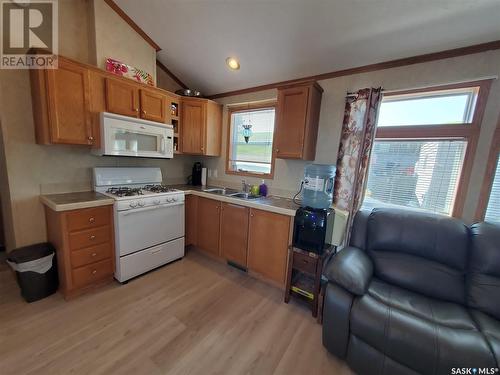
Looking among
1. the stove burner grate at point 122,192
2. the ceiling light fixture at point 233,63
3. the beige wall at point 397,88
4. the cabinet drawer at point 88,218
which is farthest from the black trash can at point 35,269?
the ceiling light fixture at point 233,63

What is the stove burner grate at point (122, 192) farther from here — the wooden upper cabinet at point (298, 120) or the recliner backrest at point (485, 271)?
the recliner backrest at point (485, 271)

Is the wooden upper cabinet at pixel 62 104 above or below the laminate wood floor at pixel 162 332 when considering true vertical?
above

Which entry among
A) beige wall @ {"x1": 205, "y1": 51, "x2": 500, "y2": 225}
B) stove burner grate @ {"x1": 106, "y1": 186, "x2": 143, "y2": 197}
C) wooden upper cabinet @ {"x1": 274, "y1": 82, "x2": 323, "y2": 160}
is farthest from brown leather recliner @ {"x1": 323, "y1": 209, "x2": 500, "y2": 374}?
stove burner grate @ {"x1": 106, "y1": 186, "x2": 143, "y2": 197}

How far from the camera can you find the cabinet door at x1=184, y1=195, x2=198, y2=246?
295 centimetres

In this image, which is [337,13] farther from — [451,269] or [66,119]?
[66,119]

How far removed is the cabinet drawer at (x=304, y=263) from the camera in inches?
74.3

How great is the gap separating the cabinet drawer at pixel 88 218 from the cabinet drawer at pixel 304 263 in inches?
77.4

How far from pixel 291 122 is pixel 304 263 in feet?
5.05

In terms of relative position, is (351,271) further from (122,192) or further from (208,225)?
(122,192)

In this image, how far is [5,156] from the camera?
6.31 feet

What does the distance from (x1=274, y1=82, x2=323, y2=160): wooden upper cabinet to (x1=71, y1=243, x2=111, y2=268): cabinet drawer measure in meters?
2.16

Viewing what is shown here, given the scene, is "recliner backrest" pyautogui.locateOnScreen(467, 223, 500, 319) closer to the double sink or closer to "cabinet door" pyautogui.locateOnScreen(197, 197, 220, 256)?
the double sink

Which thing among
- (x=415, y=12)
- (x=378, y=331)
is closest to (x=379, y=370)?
(x=378, y=331)

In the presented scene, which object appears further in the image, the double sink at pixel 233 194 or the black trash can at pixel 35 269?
the double sink at pixel 233 194
